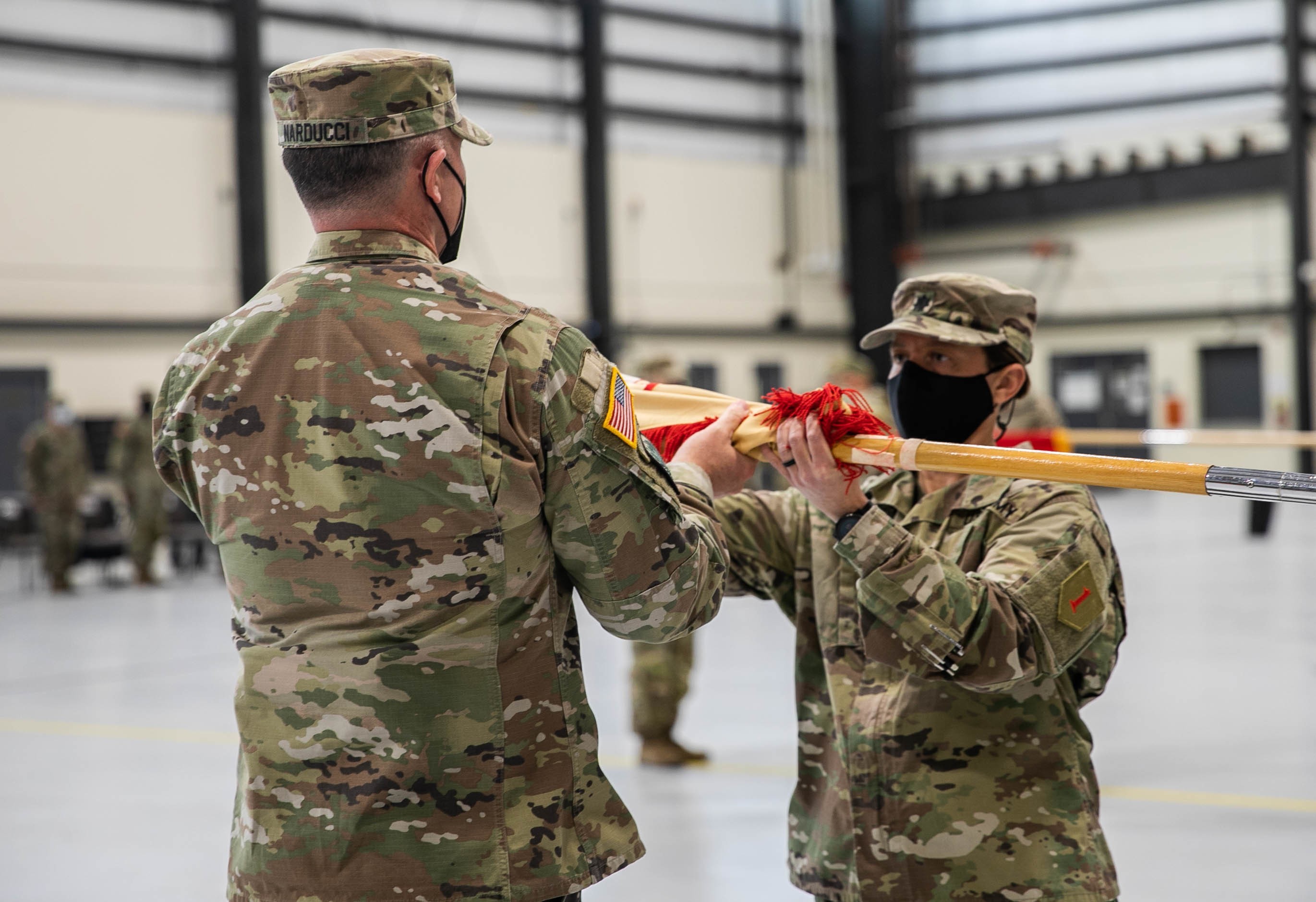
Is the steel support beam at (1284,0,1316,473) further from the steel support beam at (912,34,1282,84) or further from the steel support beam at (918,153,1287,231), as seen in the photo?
the steel support beam at (912,34,1282,84)

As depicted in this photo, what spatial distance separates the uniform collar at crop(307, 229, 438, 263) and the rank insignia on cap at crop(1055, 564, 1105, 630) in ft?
3.65

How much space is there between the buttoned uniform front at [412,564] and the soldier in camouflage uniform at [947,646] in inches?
19.5

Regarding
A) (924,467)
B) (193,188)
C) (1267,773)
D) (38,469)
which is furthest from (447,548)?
→ (193,188)

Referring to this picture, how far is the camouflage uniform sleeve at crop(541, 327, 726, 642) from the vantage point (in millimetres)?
1476

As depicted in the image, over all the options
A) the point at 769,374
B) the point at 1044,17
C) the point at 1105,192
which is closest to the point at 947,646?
the point at 769,374

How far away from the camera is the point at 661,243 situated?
1912cm

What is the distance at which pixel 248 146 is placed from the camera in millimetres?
14820

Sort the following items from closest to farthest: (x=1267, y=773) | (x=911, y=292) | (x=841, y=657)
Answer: (x=841, y=657) → (x=911, y=292) → (x=1267, y=773)

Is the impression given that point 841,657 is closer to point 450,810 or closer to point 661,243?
point 450,810

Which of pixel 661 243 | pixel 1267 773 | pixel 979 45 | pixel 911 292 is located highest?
pixel 979 45

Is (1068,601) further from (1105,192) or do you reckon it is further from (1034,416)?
(1105,192)

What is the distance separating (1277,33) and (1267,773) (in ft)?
53.6

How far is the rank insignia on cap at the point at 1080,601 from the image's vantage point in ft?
6.23

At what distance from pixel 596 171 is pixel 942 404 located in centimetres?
1656
